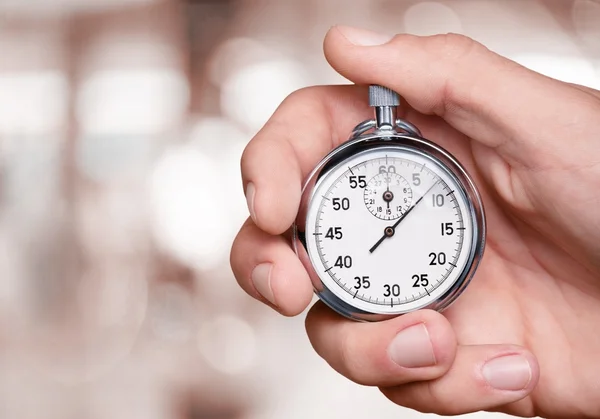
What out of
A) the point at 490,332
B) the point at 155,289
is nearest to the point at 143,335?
the point at 155,289

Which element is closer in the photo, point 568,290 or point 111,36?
point 568,290

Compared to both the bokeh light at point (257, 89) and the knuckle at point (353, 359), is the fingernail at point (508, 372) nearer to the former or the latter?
the knuckle at point (353, 359)

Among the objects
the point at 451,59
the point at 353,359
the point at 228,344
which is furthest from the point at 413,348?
the point at 228,344

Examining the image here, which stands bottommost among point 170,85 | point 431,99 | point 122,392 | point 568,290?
point 122,392

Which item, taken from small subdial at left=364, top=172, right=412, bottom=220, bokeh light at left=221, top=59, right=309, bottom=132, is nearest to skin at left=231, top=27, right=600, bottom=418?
small subdial at left=364, top=172, right=412, bottom=220

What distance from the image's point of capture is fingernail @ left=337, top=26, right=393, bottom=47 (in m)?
1.41

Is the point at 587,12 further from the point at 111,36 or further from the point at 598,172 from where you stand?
the point at 598,172

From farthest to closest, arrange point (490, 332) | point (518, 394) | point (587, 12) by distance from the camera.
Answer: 1. point (587, 12)
2. point (490, 332)
3. point (518, 394)

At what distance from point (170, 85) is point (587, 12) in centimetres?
182

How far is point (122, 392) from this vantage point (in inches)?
138

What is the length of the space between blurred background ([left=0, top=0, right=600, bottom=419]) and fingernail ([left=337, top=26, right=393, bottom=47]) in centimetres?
208

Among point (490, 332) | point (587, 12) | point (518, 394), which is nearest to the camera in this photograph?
point (518, 394)

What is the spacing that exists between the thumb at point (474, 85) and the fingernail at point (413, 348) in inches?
14.8

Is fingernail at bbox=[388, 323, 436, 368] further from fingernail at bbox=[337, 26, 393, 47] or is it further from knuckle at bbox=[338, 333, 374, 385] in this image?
fingernail at bbox=[337, 26, 393, 47]
